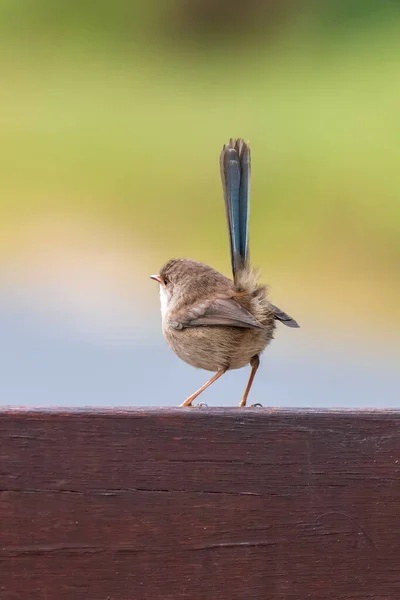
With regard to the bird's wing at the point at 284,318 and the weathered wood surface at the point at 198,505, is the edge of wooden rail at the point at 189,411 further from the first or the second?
the bird's wing at the point at 284,318

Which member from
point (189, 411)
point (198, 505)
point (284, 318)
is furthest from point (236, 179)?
point (198, 505)

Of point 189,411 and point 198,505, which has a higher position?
point 189,411

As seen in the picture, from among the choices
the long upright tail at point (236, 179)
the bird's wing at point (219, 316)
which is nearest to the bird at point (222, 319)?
the bird's wing at point (219, 316)

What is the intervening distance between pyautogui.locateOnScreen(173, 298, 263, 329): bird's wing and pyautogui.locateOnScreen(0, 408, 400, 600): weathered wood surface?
184 centimetres

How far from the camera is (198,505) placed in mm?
2273

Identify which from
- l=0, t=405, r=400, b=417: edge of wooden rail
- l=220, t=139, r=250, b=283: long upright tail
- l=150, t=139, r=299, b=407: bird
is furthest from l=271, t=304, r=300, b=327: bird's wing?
l=0, t=405, r=400, b=417: edge of wooden rail

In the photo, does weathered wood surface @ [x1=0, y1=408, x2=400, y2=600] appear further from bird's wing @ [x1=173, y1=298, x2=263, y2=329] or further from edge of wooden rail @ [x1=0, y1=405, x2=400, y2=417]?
bird's wing @ [x1=173, y1=298, x2=263, y2=329]

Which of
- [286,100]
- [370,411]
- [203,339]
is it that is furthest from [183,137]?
[370,411]

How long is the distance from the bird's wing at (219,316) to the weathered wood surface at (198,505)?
6.04ft

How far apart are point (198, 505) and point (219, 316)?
207 centimetres

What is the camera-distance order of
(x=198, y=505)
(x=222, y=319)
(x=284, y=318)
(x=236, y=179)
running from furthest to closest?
(x=222, y=319) → (x=284, y=318) → (x=236, y=179) → (x=198, y=505)

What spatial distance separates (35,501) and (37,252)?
8314 mm

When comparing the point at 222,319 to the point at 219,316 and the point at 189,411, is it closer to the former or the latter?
the point at 219,316

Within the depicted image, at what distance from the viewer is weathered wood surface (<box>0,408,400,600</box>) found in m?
2.23
